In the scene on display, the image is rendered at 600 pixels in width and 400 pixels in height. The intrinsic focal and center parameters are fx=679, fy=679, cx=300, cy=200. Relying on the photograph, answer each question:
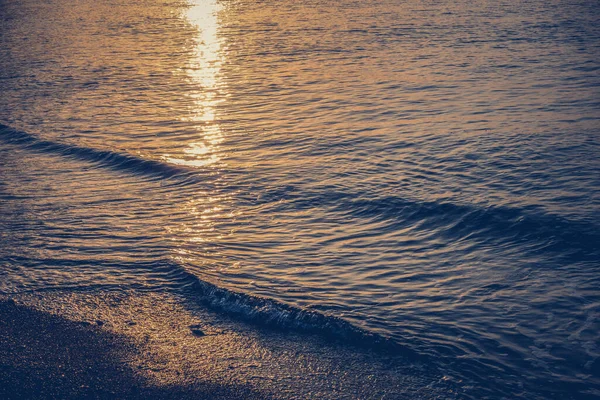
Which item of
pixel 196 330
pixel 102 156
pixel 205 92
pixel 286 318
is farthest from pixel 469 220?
pixel 205 92

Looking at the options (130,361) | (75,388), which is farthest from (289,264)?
(75,388)

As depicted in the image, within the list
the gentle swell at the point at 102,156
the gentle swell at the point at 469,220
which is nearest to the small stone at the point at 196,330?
the gentle swell at the point at 469,220

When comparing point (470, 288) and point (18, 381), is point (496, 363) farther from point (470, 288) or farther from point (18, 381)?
point (18, 381)

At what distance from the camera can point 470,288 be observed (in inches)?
285

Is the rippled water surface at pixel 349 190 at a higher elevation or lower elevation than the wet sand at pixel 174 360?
higher

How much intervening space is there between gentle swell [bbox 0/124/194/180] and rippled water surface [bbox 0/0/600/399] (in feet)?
0.27

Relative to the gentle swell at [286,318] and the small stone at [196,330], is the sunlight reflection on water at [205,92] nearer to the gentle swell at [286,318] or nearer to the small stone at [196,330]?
the gentle swell at [286,318]

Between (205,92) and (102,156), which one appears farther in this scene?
(205,92)

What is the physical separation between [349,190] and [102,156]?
506 centimetres

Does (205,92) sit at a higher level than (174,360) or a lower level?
higher

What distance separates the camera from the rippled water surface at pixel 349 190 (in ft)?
22.1

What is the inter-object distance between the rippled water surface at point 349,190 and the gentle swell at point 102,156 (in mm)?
81

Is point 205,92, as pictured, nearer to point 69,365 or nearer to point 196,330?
point 196,330

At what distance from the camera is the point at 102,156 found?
12.7 metres
